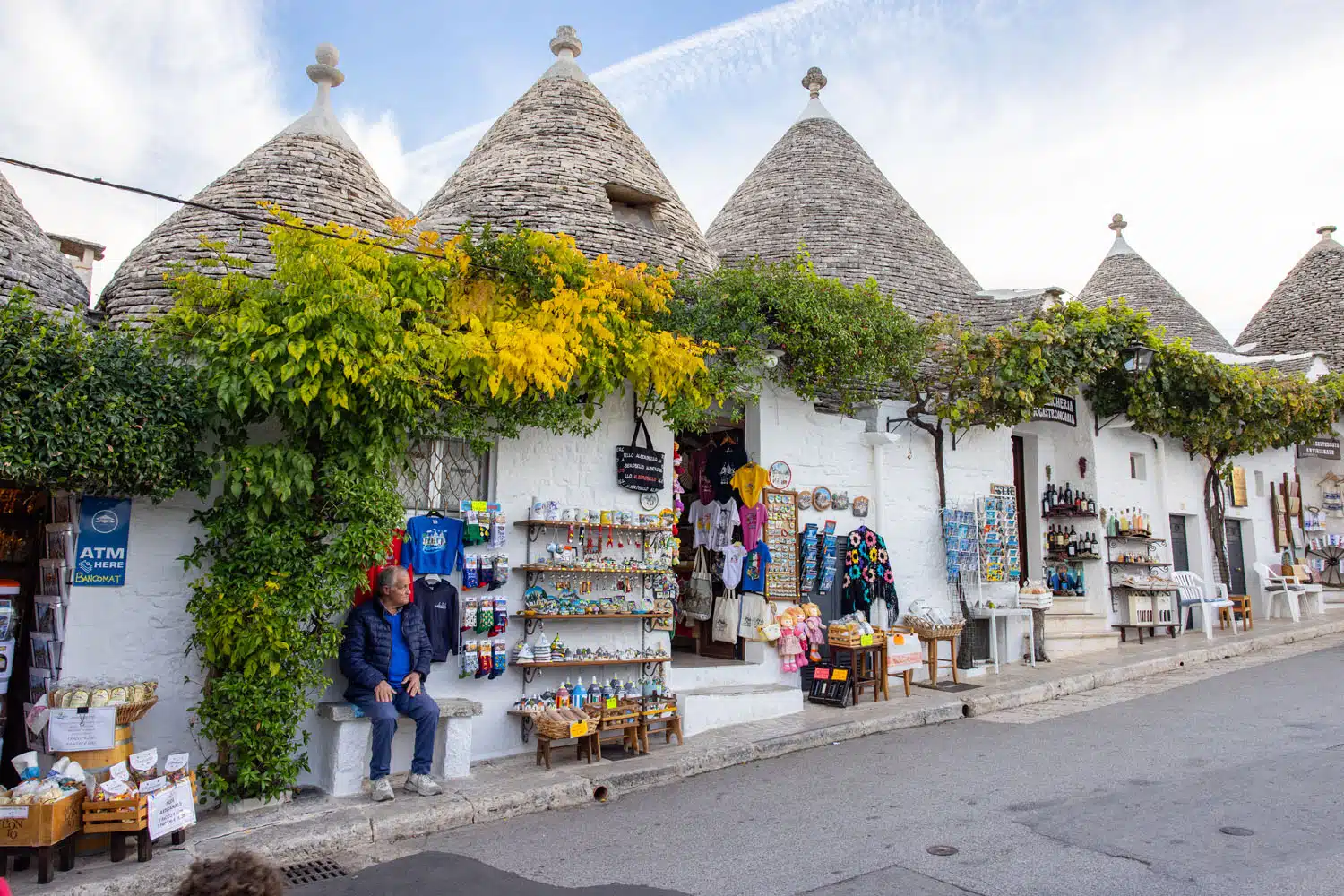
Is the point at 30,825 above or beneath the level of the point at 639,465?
beneath

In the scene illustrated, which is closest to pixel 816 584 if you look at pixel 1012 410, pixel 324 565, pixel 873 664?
pixel 873 664

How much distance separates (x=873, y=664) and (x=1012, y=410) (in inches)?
168

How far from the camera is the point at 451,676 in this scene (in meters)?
7.77

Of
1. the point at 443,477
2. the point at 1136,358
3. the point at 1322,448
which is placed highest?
the point at 1136,358

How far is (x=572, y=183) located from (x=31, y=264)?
5.12 metres

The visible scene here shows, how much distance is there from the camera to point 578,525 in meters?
8.51

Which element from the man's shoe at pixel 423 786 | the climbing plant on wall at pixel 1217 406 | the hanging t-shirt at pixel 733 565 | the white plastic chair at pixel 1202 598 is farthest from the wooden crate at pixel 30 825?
the white plastic chair at pixel 1202 598

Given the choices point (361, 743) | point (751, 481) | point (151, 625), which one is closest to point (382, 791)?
point (361, 743)

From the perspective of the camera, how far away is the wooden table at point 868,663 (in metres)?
10.1

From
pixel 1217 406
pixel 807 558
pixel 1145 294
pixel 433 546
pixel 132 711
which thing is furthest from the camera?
pixel 1145 294

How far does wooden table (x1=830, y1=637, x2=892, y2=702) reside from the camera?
33.0 feet

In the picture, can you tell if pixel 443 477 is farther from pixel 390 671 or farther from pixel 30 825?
pixel 30 825

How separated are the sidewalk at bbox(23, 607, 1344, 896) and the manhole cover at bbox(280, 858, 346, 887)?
0.35 feet

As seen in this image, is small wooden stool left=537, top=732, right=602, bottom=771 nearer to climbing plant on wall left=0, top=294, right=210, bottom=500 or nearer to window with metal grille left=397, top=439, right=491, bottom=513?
window with metal grille left=397, top=439, right=491, bottom=513
